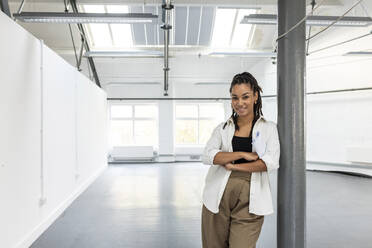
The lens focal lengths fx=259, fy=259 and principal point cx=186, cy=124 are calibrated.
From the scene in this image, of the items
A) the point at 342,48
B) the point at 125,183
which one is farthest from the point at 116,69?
the point at 342,48

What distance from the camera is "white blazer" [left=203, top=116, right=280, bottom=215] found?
1.39 m

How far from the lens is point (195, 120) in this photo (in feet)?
30.8

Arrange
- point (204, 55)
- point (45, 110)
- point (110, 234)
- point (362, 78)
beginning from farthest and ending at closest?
1. point (204, 55)
2. point (362, 78)
3. point (45, 110)
4. point (110, 234)

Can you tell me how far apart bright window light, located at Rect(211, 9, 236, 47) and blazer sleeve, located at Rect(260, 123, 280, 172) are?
19.1ft

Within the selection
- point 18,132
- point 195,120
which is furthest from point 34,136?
point 195,120

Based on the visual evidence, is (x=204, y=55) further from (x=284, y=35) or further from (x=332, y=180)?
(x=284, y=35)

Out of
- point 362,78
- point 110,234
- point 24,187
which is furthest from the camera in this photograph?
point 362,78

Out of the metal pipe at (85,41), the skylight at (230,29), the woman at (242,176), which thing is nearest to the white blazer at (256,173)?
the woman at (242,176)

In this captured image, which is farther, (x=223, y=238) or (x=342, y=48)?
(x=342, y=48)

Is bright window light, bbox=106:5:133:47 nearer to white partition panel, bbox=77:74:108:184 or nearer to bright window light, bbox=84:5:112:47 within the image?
bright window light, bbox=84:5:112:47

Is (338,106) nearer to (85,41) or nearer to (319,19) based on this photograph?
(319,19)

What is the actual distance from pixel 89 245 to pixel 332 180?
5441 mm

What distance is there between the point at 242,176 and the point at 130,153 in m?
7.63

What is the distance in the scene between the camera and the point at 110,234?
3.03 m
